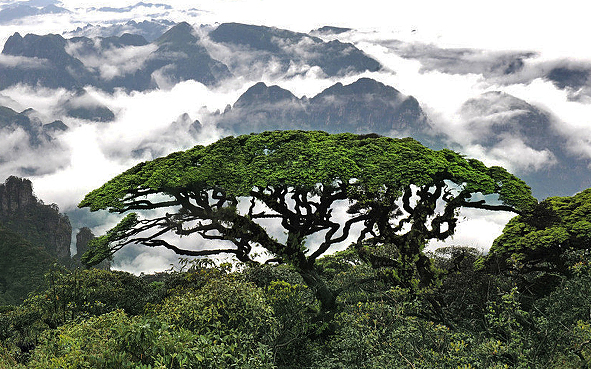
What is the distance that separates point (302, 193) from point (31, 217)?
142m

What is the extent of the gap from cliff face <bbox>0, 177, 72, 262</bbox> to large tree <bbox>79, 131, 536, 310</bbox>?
127839 millimetres

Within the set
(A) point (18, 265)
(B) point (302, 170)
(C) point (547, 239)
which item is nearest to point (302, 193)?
(B) point (302, 170)

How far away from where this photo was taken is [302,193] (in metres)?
17.1

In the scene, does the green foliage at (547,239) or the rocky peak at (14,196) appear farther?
the rocky peak at (14,196)

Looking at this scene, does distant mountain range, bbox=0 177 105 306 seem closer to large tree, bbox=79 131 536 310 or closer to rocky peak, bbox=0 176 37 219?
rocky peak, bbox=0 176 37 219

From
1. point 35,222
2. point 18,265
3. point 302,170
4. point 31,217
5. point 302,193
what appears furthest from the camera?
point 31,217

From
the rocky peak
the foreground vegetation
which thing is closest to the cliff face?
the rocky peak

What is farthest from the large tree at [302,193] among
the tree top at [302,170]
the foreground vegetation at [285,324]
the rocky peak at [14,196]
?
the rocky peak at [14,196]

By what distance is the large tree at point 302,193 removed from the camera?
1609 cm

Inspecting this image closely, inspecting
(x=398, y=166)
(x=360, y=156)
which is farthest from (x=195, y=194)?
(x=398, y=166)

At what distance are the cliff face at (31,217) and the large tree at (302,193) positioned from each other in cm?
12784

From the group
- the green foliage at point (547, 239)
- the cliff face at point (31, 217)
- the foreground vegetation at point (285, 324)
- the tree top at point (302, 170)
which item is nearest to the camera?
the foreground vegetation at point (285, 324)

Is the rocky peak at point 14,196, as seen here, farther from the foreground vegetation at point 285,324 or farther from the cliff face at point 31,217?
the foreground vegetation at point 285,324

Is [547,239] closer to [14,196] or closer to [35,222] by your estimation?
[35,222]
